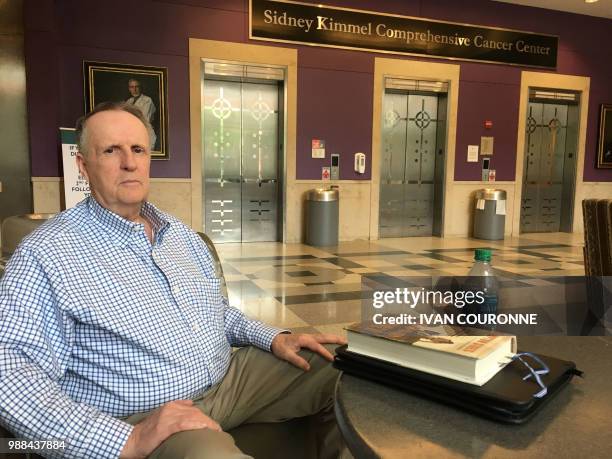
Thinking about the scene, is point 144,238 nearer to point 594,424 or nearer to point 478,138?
point 594,424

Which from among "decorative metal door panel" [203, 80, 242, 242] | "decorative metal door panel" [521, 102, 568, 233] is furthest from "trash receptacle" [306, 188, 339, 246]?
"decorative metal door panel" [521, 102, 568, 233]

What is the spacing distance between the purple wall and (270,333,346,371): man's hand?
5.83 m

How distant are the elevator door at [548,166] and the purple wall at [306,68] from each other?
1.24 ft

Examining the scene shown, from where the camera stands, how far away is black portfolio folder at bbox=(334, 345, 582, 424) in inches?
33.3

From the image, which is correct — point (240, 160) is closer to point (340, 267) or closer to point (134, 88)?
point (134, 88)

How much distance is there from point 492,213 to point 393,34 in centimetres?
320

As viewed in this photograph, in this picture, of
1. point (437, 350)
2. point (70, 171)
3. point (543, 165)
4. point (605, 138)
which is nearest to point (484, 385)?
point (437, 350)

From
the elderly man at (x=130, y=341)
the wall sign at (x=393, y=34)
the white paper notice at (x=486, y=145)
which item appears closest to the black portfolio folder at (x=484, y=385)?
the elderly man at (x=130, y=341)

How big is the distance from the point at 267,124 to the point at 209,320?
20.7ft

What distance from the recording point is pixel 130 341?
1.22 m

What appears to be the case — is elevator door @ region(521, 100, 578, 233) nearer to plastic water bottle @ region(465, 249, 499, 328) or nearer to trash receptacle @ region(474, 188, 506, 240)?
trash receptacle @ region(474, 188, 506, 240)

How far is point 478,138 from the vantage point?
8.50 m

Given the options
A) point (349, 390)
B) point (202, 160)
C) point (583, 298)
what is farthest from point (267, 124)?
point (349, 390)

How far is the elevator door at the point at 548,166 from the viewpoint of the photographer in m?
9.05
